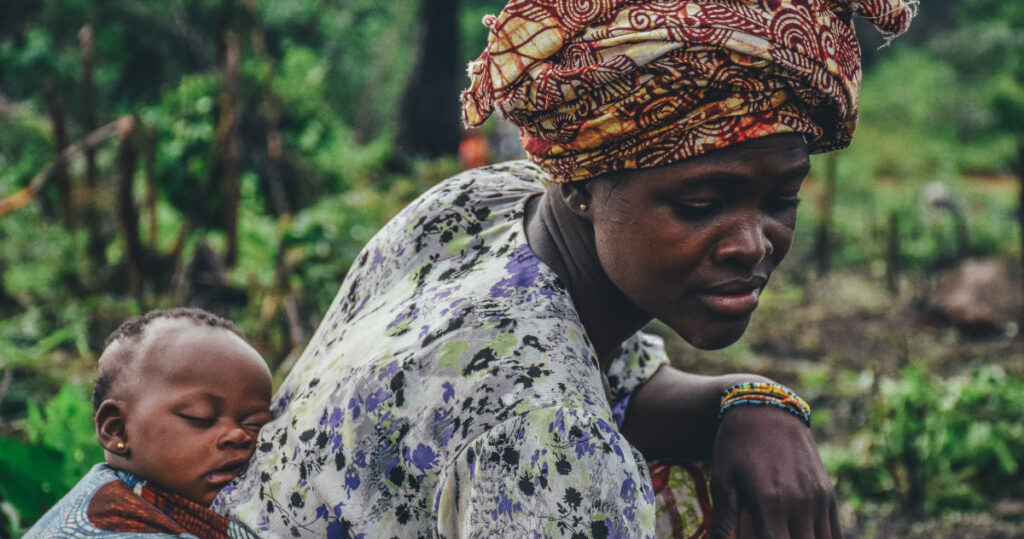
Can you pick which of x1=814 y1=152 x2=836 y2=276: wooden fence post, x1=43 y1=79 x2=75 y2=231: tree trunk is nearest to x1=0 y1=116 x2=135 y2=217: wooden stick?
x1=43 y1=79 x2=75 y2=231: tree trunk

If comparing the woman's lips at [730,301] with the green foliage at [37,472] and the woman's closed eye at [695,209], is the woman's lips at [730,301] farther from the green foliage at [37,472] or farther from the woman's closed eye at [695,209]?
the green foliage at [37,472]

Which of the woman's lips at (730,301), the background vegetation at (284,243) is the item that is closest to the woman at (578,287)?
the woman's lips at (730,301)

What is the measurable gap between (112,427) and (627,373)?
3.57 ft

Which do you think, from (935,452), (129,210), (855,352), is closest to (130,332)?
(935,452)

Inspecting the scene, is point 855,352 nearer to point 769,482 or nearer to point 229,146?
point 229,146

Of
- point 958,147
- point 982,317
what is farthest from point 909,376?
point 958,147

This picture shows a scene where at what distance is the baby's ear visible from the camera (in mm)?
1729

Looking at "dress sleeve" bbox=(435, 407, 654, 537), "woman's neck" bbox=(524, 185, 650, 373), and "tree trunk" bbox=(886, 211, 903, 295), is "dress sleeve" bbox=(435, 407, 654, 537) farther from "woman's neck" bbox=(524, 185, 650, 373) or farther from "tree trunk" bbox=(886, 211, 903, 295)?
"tree trunk" bbox=(886, 211, 903, 295)

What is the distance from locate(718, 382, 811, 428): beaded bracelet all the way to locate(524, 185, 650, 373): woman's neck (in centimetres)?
30

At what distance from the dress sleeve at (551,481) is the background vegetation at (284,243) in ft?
6.16

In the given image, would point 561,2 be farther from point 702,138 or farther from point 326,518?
point 326,518

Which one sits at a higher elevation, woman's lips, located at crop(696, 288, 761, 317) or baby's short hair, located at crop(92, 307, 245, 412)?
baby's short hair, located at crop(92, 307, 245, 412)

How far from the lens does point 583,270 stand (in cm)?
163

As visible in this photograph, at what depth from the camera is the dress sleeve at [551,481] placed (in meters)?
1.33
